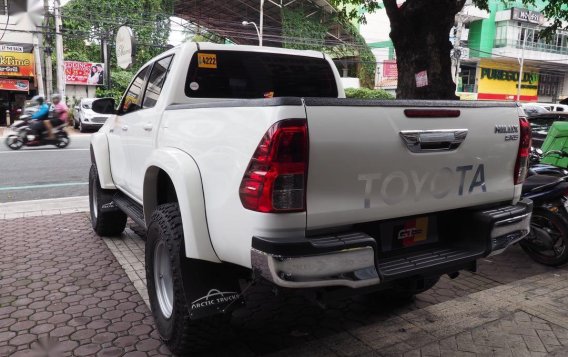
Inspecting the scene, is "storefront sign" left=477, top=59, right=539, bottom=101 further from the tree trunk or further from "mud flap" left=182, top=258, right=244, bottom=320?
"mud flap" left=182, top=258, right=244, bottom=320

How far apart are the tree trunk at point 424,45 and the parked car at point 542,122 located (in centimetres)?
173

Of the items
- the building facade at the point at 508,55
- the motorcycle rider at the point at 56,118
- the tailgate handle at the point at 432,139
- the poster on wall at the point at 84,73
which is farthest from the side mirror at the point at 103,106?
the building facade at the point at 508,55

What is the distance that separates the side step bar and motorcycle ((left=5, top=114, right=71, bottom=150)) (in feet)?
36.8

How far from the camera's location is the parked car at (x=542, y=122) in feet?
22.7

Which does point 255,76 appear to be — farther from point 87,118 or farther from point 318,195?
point 87,118

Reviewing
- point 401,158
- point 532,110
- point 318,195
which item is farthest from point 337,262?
point 532,110

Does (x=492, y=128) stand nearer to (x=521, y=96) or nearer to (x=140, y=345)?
(x=140, y=345)

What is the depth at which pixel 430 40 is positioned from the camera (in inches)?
240

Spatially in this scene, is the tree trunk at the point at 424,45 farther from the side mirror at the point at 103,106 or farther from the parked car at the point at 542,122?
the side mirror at the point at 103,106

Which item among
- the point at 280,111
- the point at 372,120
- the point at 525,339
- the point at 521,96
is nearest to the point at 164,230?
the point at 280,111

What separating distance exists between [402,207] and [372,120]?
20.6 inches

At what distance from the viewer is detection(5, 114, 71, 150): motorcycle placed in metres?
14.4

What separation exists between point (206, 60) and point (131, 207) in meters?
1.55

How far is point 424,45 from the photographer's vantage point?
6129 millimetres
